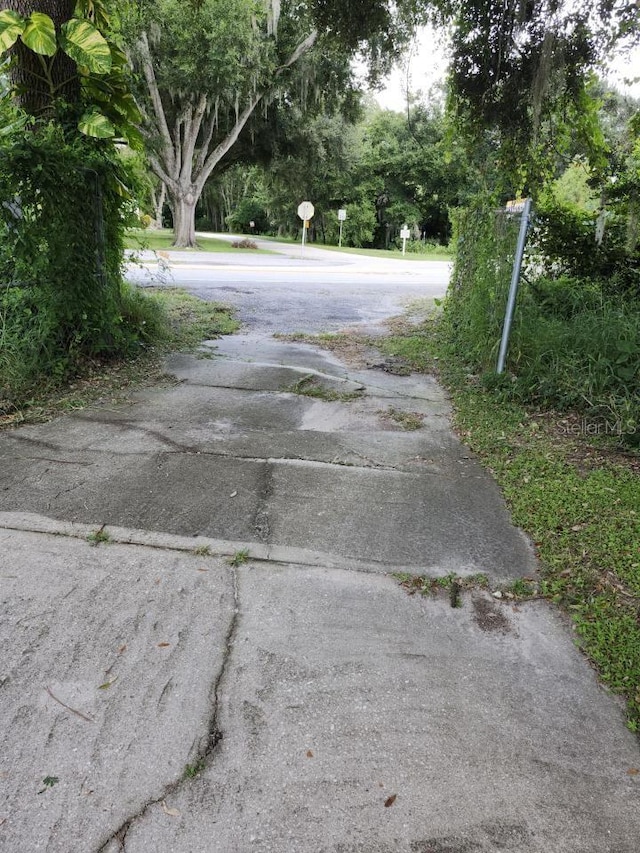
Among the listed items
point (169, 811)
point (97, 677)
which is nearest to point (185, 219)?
point (97, 677)

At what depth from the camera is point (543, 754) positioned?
1.95 m

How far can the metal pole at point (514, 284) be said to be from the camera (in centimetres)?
538

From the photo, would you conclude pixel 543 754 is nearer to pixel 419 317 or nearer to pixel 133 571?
pixel 133 571

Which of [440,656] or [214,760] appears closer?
[214,760]

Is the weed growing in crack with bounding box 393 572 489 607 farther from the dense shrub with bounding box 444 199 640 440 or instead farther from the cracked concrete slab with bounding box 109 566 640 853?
the dense shrub with bounding box 444 199 640 440

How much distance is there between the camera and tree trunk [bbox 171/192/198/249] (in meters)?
27.2

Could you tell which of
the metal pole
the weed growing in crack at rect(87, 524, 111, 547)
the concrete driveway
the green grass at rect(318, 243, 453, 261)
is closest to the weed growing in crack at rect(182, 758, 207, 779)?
the concrete driveway

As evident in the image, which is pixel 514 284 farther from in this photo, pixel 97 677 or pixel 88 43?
pixel 97 677

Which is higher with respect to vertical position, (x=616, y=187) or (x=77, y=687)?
(x=616, y=187)

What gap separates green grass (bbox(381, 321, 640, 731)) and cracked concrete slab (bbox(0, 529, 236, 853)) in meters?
1.57

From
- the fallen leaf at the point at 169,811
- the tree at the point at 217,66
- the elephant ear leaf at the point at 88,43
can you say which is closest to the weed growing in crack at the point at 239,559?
the fallen leaf at the point at 169,811

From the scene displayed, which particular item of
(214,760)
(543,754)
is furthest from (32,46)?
(543,754)

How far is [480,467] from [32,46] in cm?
498

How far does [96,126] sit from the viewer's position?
5230 mm
